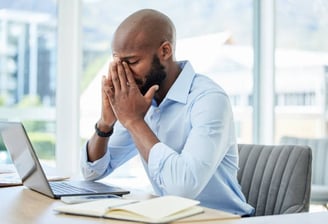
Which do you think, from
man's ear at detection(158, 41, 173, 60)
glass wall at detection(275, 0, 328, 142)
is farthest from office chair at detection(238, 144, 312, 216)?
glass wall at detection(275, 0, 328, 142)

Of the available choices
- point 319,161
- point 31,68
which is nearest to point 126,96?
point 31,68

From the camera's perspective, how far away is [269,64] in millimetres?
3818

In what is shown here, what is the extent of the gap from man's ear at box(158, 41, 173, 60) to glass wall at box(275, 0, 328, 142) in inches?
92.0

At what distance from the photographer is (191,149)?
4.53 ft

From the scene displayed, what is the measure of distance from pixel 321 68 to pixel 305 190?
2334 mm

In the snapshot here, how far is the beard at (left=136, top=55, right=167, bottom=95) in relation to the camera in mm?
1620

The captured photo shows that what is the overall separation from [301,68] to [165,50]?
2.44 meters

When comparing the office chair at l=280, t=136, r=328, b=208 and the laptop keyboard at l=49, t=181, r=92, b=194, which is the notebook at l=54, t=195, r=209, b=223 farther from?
the office chair at l=280, t=136, r=328, b=208

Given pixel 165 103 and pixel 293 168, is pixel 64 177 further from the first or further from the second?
pixel 293 168

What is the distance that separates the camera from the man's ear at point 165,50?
163 centimetres

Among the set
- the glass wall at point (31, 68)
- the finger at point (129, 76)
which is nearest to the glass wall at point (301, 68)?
the glass wall at point (31, 68)

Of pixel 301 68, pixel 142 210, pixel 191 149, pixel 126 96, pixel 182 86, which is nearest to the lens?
pixel 142 210

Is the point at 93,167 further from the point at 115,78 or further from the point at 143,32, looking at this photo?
the point at 143,32

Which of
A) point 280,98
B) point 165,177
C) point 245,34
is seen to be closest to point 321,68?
point 280,98
